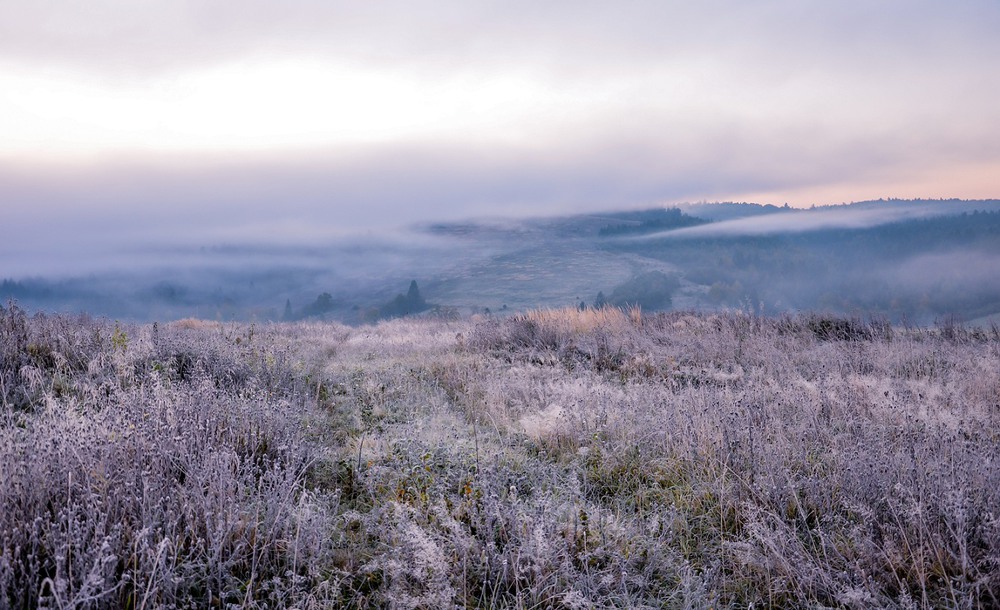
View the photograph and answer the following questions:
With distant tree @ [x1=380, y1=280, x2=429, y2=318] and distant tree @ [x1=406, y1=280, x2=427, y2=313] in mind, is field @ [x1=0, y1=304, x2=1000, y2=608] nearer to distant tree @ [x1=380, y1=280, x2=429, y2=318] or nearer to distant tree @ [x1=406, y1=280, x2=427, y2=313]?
distant tree @ [x1=406, y1=280, x2=427, y2=313]

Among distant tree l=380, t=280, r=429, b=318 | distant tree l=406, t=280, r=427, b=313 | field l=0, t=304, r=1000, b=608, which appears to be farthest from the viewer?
distant tree l=380, t=280, r=429, b=318

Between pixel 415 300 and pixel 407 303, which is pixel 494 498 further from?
pixel 407 303

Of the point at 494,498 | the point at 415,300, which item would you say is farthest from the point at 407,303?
→ the point at 494,498

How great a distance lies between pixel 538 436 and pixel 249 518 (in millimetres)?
3462

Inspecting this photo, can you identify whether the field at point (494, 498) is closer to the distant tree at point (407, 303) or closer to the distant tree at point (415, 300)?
the distant tree at point (415, 300)

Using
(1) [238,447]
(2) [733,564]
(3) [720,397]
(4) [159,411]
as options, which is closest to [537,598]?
(2) [733,564]

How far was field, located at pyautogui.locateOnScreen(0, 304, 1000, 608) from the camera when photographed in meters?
2.92

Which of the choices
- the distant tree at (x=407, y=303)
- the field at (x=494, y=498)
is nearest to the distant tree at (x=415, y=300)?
the distant tree at (x=407, y=303)

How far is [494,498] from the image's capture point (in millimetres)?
3678

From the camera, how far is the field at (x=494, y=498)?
292 cm

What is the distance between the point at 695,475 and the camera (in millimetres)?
4773

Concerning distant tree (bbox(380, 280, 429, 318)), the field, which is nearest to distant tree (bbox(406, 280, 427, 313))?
distant tree (bbox(380, 280, 429, 318))

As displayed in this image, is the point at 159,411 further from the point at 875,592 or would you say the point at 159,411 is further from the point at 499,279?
the point at 499,279

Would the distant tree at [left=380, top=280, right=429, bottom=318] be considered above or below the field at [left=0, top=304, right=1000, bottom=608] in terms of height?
below
